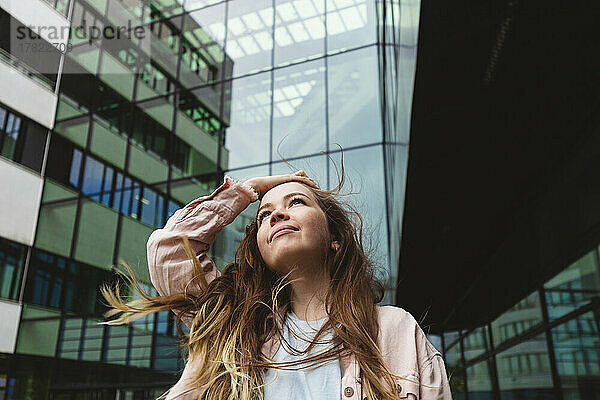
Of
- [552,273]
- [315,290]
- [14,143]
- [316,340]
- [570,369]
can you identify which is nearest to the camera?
[316,340]

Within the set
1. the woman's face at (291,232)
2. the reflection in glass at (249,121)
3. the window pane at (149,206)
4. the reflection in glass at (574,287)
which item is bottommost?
the woman's face at (291,232)

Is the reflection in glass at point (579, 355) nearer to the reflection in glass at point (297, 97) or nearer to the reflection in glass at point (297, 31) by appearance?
the reflection in glass at point (297, 97)

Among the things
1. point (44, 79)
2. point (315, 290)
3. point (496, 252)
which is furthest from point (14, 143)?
point (315, 290)

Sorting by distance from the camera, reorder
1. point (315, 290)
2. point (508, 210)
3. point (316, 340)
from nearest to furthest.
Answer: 1. point (316, 340)
2. point (315, 290)
3. point (508, 210)

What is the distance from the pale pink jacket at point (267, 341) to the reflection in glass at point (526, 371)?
14.5 feet

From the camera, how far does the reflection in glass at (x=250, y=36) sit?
34.6 feet

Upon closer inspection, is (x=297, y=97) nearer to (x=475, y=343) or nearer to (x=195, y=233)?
(x=475, y=343)

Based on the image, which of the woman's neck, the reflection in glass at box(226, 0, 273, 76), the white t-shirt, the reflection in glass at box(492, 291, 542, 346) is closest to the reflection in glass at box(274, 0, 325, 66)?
the reflection in glass at box(226, 0, 273, 76)

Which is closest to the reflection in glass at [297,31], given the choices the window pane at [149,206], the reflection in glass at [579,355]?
the window pane at [149,206]

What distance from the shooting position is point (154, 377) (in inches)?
A: 387

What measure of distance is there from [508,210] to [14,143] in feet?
31.4

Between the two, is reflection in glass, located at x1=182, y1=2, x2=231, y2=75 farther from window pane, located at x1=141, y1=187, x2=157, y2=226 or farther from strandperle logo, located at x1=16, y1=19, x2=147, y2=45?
window pane, located at x1=141, y1=187, x2=157, y2=226

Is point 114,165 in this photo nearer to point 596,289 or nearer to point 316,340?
point 596,289

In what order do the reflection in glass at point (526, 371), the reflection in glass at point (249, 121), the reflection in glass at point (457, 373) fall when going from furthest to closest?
the reflection in glass at point (457, 373) → the reflection in glass at point (249, 121) → the reflection in glass at point (526, 371)
